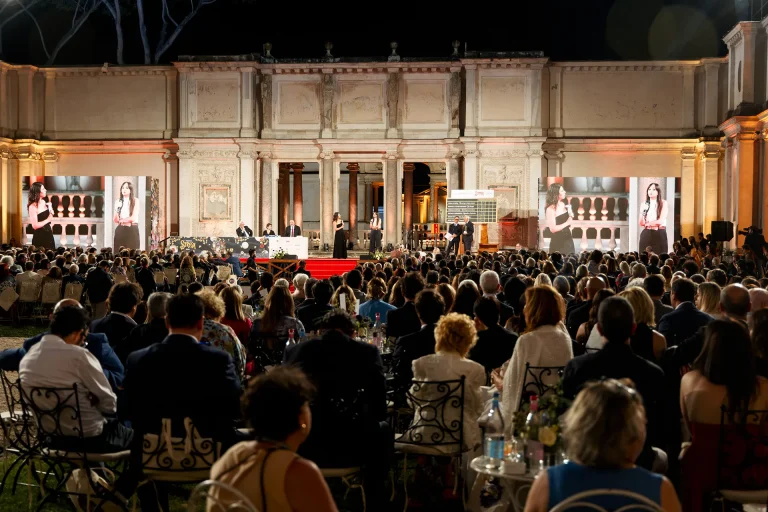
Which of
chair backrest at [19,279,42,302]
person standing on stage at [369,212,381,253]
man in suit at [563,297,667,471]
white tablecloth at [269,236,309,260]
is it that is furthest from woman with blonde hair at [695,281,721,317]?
person standing on stage at [369,212,381,253]

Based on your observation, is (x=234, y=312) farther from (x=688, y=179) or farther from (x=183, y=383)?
(x=688, y=179)

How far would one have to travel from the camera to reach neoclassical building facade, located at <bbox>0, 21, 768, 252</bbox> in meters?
32.1

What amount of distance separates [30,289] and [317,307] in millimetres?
9676

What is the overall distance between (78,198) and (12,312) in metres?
13.9

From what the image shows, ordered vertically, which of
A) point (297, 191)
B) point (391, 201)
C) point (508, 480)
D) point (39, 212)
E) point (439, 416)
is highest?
point (297, 191)

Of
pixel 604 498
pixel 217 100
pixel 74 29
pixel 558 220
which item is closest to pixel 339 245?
pixel 558 220

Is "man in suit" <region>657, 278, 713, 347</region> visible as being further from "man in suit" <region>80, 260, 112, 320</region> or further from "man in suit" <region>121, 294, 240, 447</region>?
"man in suit" <region>80, 260, 112, 320</region>

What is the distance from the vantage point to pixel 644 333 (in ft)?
21.7

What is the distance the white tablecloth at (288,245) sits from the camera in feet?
82.6

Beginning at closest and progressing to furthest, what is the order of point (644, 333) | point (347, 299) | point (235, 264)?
1. point (644, 333)
2. point (347, 299)
3. point (235, 264)

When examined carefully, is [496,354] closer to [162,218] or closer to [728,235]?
[728,235]

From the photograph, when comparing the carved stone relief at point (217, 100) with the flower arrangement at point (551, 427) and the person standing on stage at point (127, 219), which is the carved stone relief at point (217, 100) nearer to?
the person standing on stage at point (127, 219)

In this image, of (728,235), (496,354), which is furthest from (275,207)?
(496,354)

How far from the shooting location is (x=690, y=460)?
16.5ft
